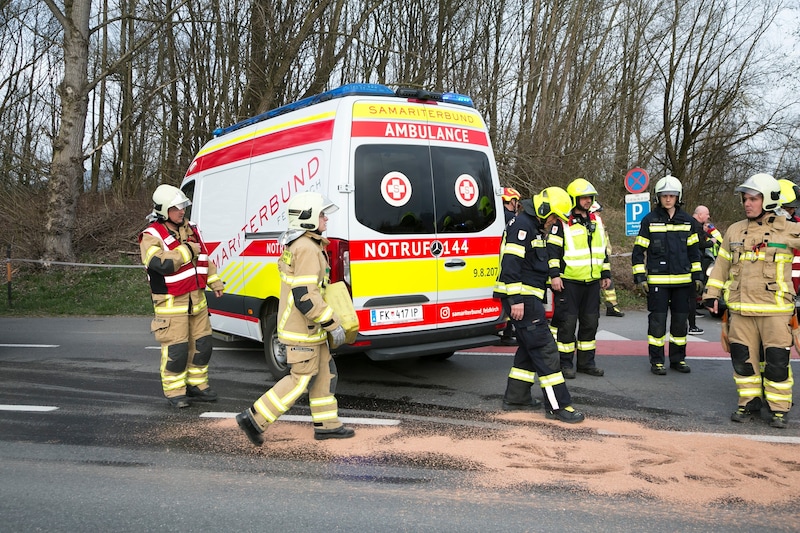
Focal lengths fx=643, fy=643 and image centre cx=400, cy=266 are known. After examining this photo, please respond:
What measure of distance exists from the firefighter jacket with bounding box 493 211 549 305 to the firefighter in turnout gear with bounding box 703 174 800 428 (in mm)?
1430

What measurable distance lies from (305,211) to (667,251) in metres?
3.92

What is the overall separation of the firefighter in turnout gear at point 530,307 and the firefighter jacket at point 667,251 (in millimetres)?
1824

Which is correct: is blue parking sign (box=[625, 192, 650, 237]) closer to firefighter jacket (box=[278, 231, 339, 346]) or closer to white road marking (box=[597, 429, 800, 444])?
white road marking (box=[597, 429, 800, 444])

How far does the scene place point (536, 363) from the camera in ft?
16.3

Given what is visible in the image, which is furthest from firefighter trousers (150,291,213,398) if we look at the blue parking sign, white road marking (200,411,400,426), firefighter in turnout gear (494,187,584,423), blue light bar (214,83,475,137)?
the blue parking sign

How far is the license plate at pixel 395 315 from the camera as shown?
203 inches

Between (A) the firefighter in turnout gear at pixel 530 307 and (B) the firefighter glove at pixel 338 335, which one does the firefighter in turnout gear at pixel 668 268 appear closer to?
(A) the firefighter in turnout gear at pixel 530 307

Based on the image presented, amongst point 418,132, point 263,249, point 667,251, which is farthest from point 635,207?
point 263,249

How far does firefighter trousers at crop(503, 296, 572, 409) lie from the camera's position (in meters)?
4.90

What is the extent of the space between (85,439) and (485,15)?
58.9ft

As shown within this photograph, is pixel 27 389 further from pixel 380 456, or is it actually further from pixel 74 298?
pixel 74 298

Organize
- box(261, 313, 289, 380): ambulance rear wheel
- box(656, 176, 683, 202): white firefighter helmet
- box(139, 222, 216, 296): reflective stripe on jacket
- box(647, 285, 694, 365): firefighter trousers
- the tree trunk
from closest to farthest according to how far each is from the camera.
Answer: box(139, 222, 216, 296): reflective stripe on jacket < box(261, 313, 289, 380): ambulance rear wheel < box(656, 176, 683, 202): white firefighter helmet < box(647, 285, 694, 365): firefighter trousers < the tree trunk

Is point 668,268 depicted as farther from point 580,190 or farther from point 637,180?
point 637,180

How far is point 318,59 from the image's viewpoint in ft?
53.8
